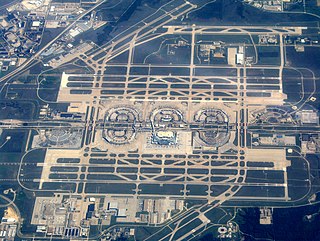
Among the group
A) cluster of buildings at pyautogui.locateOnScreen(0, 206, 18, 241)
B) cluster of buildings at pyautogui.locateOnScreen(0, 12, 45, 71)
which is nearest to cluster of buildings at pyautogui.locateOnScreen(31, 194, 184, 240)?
cluster of buildings at pyautogui.locateOnScreen(0, 206, 18, 241)

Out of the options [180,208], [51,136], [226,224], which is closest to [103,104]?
[51,136]

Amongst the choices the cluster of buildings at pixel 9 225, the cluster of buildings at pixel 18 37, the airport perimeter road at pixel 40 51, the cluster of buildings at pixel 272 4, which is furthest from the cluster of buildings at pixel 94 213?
the cluster of buildings at pixel 272 4

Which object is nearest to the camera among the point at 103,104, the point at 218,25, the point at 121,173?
the point at 121,173

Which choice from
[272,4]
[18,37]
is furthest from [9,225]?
[272,4]

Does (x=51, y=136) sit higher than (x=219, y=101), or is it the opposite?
(x=219, y=101)

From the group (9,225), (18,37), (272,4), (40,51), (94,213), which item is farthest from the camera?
(18,37)

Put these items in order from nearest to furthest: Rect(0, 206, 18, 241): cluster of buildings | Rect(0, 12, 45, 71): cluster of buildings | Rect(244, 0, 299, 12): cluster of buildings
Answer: Rect(0, 206, 18, 241): cluster of buildings, Rect(0, 12, 45, 71): cluster of buildings, Rect(244, 0, 299, 12): cluster of buildings

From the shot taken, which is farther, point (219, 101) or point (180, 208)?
point (219, 101)

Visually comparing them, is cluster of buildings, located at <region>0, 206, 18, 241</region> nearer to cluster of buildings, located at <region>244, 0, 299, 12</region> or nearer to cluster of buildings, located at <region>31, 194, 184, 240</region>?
cluster of buildings, located at <region>31, 194, 184, 240</region>

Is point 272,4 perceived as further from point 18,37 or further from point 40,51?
point 18,37

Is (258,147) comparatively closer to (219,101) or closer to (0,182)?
(219,101)

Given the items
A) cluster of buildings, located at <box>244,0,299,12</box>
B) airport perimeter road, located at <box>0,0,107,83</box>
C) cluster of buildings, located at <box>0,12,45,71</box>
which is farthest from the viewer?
cluster of buildings, located at <box>244,0,299,12</box>
